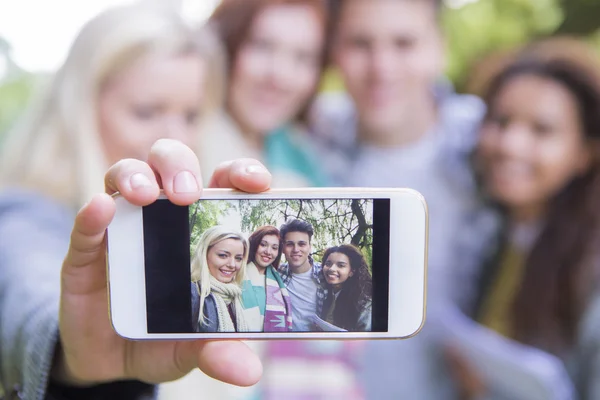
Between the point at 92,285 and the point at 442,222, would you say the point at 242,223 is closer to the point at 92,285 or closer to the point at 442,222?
the point at 92,285

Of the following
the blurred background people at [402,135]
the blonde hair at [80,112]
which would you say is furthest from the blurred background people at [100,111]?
the blurred background people at [402,135]

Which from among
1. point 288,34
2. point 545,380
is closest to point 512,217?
point 545,380

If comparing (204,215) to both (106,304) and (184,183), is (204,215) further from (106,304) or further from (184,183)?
(106,304)

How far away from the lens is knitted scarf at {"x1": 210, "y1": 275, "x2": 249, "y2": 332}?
24.8 inches

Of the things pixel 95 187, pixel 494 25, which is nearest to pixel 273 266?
pixel 95 187

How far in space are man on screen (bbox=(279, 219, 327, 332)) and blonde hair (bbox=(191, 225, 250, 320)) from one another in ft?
0.17

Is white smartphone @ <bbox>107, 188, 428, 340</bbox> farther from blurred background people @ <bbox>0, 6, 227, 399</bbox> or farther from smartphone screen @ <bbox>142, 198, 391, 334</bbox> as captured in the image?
blurred background people @ <bbox>0, 6, 227, 399</bbox>

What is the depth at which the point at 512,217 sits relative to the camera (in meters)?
1.55

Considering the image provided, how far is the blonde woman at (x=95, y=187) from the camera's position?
577mm

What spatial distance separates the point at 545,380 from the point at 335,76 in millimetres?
1244

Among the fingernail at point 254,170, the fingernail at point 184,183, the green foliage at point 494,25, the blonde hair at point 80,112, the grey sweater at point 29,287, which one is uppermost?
the green foliage at point 494,25

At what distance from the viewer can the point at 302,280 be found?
2.10ft

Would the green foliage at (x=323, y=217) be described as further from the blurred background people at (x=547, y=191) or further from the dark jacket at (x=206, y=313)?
the blurred background people at (x=547, y=191)

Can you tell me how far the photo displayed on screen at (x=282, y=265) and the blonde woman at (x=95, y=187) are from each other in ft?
0.14
